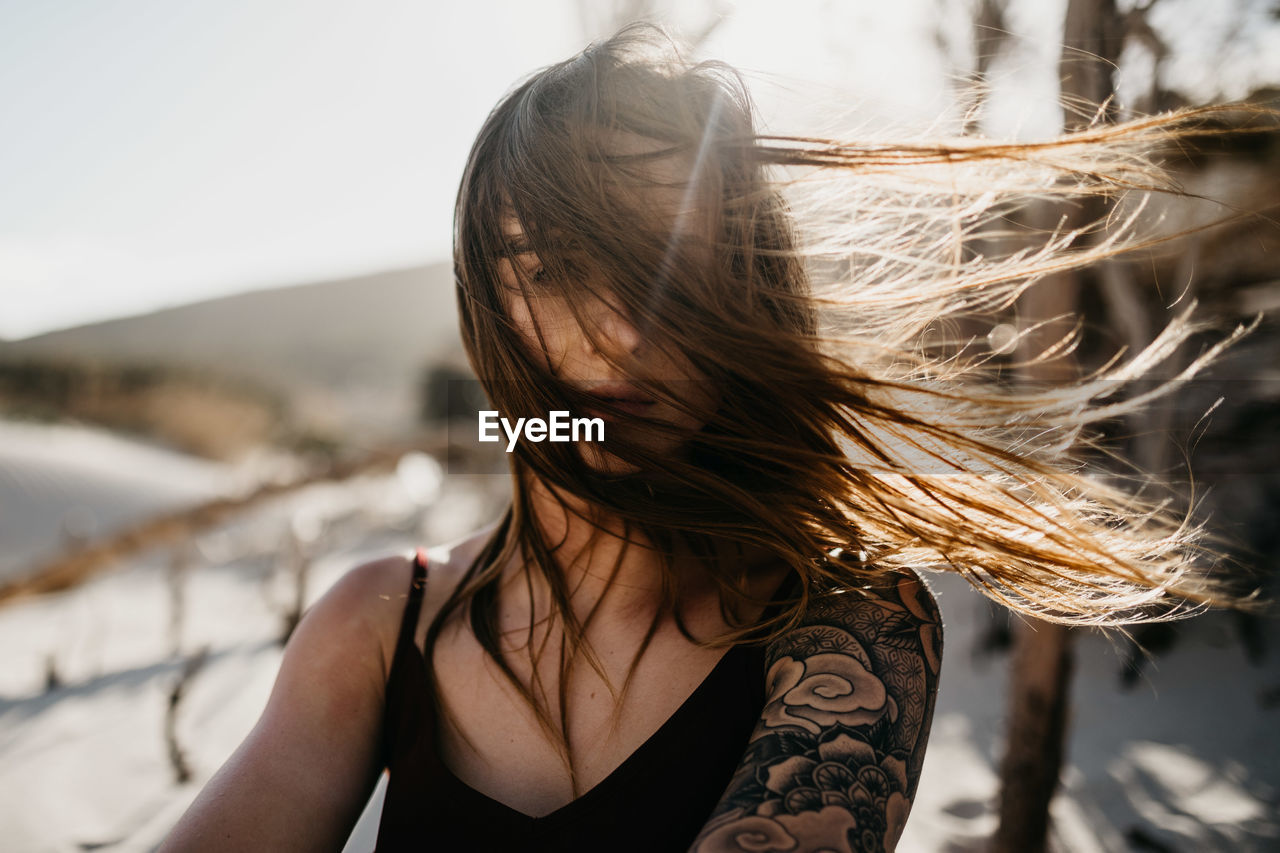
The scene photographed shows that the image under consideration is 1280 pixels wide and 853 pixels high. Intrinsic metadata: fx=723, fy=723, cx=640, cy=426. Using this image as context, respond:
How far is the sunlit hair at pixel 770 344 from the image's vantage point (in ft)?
4.23

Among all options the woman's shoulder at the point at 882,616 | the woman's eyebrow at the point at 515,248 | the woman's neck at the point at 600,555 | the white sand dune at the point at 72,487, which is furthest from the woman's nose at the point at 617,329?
the white sand dune at the point at 72,487

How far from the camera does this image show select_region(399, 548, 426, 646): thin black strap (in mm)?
1443

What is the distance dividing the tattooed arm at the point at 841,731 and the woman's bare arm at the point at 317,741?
0.70 meters

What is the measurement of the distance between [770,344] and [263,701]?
388cm

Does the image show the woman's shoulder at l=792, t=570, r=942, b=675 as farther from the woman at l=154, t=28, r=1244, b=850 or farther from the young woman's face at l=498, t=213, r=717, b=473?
the young woman's face at l=498, t=213, r=717, b=473

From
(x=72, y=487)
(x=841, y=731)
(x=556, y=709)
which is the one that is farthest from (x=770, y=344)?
(x=72, y=487)

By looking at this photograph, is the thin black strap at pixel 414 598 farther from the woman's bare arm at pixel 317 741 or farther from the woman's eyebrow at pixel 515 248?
the woman's eyebrow at pixel 515 248

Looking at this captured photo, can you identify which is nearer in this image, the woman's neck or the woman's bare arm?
the woman's bare arm

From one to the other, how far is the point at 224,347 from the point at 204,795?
146 ft

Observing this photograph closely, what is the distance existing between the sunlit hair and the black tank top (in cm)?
13

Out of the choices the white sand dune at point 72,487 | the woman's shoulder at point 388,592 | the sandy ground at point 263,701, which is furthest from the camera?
the white sand dune at point 72,487

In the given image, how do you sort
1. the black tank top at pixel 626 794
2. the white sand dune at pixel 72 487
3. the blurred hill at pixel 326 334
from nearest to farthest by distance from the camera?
the black tank top at pixel 626 794 → the white sand dune at pixel 72 487 → the blurred hill at pixel 326 334

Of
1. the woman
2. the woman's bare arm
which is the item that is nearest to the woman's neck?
the woman

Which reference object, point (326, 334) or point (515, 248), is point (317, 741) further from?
point (326, 334)
